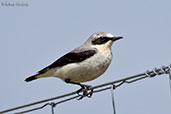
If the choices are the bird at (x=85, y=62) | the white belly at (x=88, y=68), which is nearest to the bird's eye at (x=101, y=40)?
the bird at (x=85, y=62)

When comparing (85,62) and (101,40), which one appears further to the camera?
(101,40)

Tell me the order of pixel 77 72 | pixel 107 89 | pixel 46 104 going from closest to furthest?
pixel 107 89, pixel 46 104, pixel 77 72

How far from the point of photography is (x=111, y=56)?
8578 millimetres

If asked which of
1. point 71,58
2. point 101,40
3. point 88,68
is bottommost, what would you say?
point 88,68

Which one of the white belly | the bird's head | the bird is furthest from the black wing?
the bird's head

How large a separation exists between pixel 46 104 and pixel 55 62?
7.23 ft

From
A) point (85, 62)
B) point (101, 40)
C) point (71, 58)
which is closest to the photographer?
point (85, 62)

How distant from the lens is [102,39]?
9.00 meters

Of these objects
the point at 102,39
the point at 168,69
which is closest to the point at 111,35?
the point at 102,39

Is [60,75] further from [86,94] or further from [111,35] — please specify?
[111,35]

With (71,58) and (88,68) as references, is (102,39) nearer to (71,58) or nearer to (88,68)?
(71,58)

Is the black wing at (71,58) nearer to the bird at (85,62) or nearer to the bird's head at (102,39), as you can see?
the bird at (85,62)

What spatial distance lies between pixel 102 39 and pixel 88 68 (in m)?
1.01

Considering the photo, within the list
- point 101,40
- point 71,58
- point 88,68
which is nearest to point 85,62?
point 88,68
